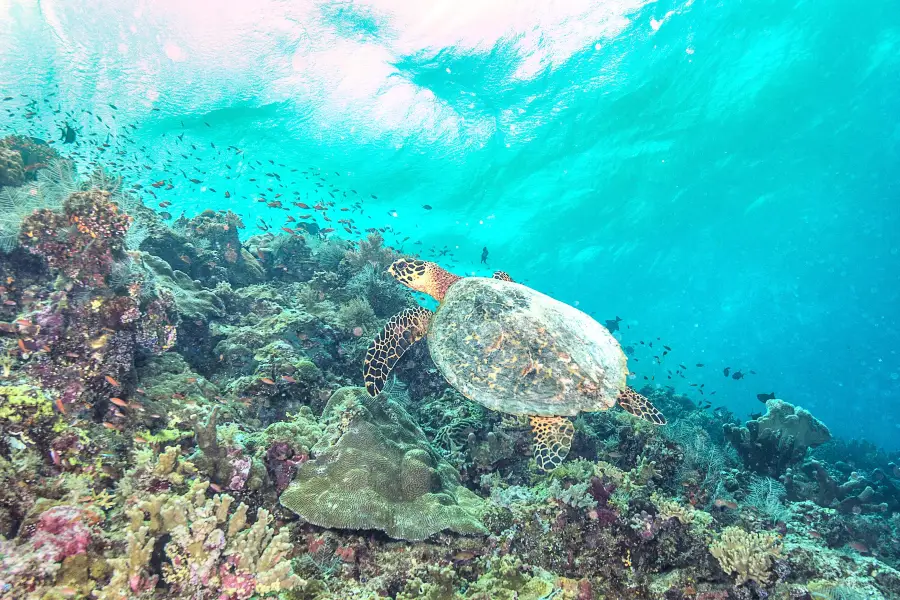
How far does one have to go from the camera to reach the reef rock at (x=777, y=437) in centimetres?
976

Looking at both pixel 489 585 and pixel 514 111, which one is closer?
pixel 489 585

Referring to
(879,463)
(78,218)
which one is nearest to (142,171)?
(78,218)

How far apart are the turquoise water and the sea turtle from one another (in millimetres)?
16328

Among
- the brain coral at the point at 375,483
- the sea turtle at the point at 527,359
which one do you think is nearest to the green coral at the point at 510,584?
the brain coral at the point at 375,483

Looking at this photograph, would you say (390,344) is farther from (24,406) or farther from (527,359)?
(24,406)

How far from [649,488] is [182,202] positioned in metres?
45.5

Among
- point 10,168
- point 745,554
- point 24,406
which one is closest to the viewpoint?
point 24,406

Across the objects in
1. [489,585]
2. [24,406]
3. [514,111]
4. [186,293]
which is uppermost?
[514,111]

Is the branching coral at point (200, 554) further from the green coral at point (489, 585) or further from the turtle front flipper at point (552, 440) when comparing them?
the turtle front flipper at point (552, 440)

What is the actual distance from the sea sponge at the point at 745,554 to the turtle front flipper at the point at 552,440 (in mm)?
1731

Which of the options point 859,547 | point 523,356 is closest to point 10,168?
point 523,356

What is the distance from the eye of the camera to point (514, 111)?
75.7ft

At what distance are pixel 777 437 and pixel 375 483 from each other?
1120cm

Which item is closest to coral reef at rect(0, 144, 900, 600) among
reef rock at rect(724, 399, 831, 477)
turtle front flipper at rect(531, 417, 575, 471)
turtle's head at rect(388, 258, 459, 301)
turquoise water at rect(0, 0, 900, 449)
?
turtle front flipper at rect(531, 417, 575, 471)
